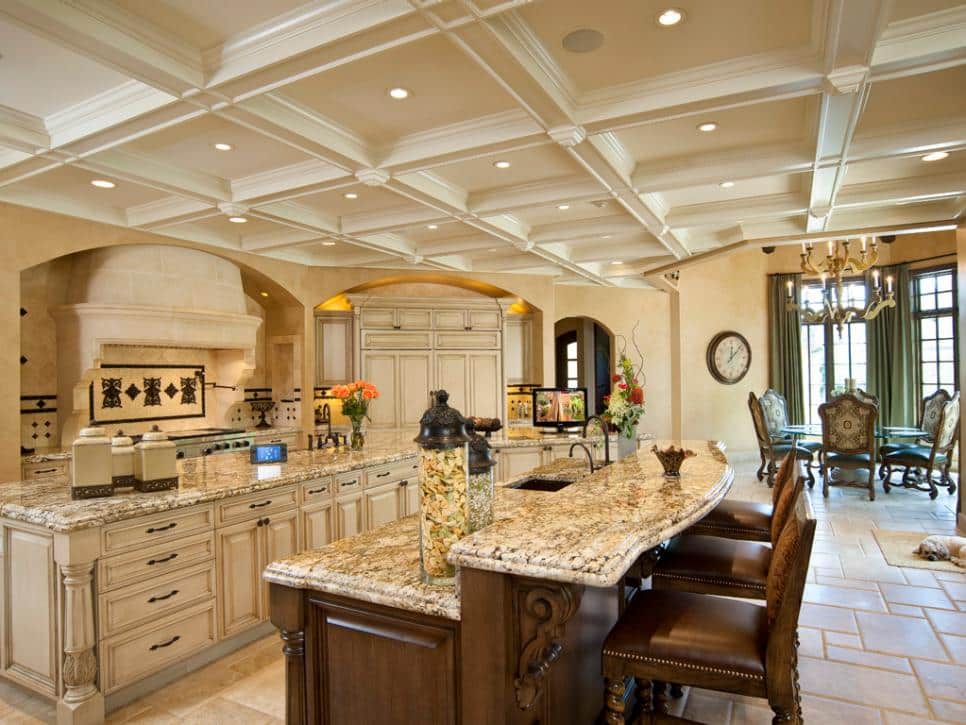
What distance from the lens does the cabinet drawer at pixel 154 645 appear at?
9.20 feet

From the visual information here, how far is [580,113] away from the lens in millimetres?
3078

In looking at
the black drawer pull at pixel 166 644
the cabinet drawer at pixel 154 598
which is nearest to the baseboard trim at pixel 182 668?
the black drawer pull at pixel 166 644

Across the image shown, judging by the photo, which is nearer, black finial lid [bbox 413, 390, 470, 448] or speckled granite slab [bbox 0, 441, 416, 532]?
black finial lid [bbox 413, 390, 470, 448]

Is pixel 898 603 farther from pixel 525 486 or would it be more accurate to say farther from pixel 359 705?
pixel 359 705

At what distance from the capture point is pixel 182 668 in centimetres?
315

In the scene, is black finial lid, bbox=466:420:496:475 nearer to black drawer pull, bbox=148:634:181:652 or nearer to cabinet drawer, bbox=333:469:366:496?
black drawer pull, bbox=148:634:181:652

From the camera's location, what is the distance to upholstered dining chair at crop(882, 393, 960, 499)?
6.72 meters

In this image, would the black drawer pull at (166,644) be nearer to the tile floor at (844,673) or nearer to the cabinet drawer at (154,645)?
the cabinet drawer at (154,645)

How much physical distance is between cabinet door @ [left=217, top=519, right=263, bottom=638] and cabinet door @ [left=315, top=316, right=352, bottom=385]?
412cm

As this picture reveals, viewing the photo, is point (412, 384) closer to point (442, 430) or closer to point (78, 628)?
point (78, 628)

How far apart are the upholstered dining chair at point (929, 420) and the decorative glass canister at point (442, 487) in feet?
23.8

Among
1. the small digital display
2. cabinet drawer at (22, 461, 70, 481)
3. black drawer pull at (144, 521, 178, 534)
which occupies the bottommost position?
black drawer pull at (144, 521, 178, 534)

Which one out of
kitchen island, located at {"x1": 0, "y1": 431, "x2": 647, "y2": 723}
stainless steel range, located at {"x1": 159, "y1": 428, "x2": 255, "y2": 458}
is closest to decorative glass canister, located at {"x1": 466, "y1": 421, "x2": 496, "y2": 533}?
kitchen island, located at {"x1": 0, "y1": 431, "x2": 647, "y2": 723}

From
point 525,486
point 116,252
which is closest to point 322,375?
point 116,252
